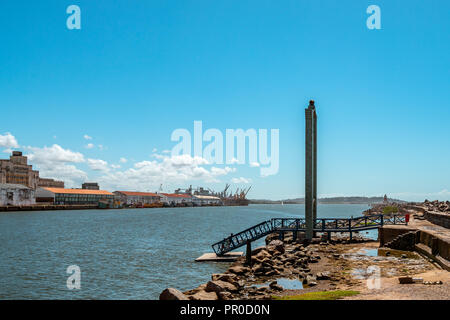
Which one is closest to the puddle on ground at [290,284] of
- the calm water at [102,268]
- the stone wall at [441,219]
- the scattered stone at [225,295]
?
the scattered stone at [225,295]

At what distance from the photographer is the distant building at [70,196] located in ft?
520

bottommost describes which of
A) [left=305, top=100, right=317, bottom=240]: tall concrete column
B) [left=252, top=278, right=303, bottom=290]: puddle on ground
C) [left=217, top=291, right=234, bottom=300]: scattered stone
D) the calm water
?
the calm water

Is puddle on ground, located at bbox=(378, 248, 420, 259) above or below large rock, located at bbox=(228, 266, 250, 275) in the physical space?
above

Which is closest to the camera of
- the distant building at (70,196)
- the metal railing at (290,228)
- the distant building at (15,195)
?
the metal railing at (290,228)

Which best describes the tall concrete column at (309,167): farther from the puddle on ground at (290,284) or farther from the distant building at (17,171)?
the distant building at (17,171)

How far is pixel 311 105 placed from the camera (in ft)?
107

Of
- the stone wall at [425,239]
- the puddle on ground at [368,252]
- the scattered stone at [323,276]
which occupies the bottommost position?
the puddle on ground at [368,252]

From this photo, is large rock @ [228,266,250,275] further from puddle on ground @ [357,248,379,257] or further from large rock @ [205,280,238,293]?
puddle on ground @ [357,248,379,257]

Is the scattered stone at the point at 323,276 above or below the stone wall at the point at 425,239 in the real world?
below

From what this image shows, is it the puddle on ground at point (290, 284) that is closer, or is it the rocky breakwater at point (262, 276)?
the rocky breakwater at point (262, 276)

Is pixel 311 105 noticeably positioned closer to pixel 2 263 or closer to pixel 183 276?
pixel 183 276

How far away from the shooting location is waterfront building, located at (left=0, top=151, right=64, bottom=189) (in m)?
157

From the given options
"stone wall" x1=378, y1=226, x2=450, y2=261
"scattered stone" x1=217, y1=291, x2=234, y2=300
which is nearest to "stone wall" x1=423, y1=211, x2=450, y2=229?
"stone wall" x1=378, y1=226, x2=450, y2=261

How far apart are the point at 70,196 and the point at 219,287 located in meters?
165
